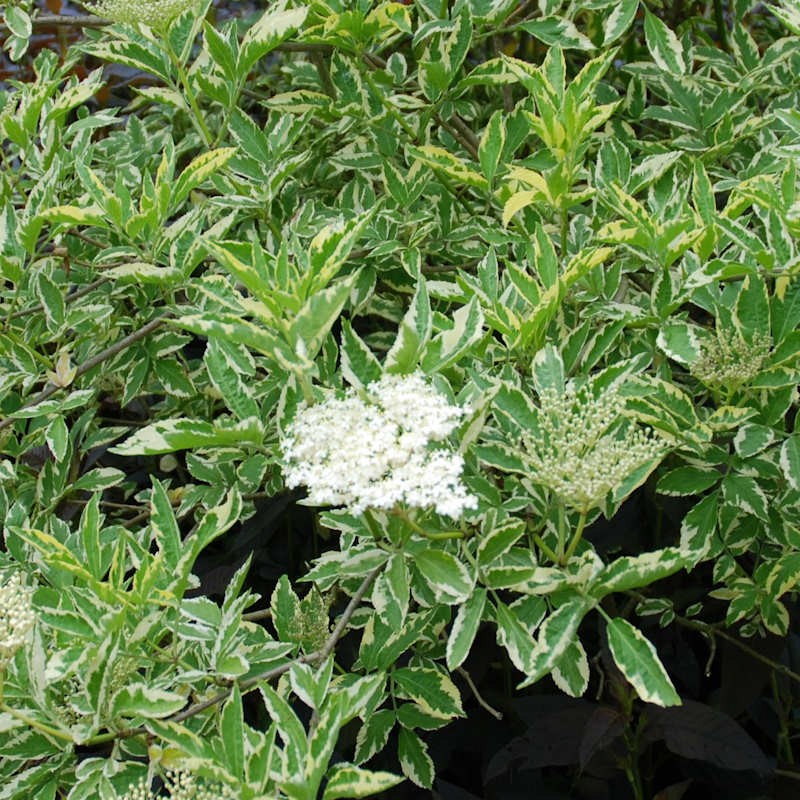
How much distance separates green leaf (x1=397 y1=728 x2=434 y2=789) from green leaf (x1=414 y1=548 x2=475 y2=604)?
0.42 m

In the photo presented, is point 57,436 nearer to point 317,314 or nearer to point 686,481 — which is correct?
point 317,314

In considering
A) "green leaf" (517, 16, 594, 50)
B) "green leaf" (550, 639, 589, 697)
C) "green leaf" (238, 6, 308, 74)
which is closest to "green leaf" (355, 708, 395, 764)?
"green leaf" (550, 639, 589, 697)

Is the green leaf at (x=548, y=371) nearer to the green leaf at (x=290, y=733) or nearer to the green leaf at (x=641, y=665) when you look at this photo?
the green leaf at (x=641, y=665)

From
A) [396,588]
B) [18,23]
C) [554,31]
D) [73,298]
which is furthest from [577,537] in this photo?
[18,23]

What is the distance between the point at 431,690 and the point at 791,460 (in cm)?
57

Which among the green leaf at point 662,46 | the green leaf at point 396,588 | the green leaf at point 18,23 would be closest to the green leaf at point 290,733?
the green leaf at point 396,588

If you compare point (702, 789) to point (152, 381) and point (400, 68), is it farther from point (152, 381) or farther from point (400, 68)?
point (400, 68)

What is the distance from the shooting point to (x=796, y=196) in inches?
54.4

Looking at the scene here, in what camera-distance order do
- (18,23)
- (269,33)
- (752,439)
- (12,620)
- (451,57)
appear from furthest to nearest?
(18,23), (451,57), (269,33), (752,439), (12,620)

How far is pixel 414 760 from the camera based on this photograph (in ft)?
4.73

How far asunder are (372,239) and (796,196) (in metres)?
0.65

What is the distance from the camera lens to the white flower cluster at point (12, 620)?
1.07 meters

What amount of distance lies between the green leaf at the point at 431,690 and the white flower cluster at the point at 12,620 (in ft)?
1.73

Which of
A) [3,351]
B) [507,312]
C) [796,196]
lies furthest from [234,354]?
[796,196]
